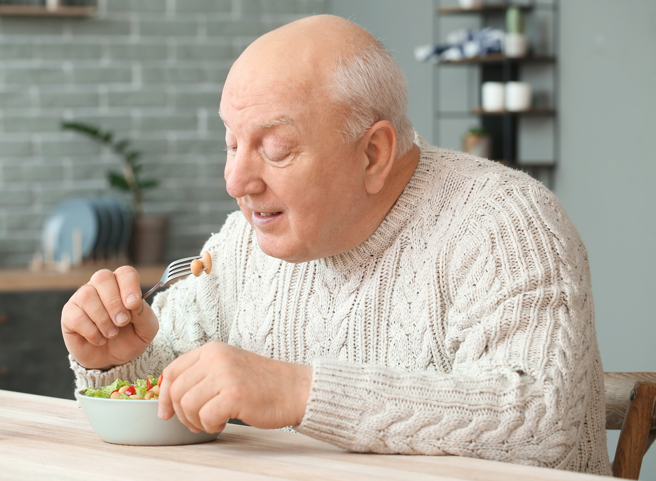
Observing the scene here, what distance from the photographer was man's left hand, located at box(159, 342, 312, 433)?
3.05ft

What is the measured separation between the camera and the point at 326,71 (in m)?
1.17

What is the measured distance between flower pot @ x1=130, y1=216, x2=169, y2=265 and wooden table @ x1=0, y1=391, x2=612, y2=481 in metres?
2.51

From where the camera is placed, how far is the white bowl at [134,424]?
3.27ft

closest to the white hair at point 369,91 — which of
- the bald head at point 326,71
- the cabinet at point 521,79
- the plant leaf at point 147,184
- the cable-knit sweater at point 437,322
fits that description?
the bald head at point 326,71

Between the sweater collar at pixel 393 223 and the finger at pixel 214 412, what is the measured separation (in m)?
0.46

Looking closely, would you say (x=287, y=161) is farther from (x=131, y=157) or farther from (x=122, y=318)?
(x=131, y=157)

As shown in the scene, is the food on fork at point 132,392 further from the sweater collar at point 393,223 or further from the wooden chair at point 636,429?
the wooden chair at point 636,429

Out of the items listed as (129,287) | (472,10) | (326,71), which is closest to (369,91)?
(326,71)

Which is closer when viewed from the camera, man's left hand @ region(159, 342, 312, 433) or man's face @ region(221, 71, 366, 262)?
man's left hand @ region(159, 342, 312, 433)

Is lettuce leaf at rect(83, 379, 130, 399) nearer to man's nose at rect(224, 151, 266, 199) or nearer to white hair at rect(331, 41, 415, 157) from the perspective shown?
man's nose at rect(224, 151, 266, 199)

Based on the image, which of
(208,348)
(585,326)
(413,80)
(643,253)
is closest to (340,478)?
(208,348)

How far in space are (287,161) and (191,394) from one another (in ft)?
1.27

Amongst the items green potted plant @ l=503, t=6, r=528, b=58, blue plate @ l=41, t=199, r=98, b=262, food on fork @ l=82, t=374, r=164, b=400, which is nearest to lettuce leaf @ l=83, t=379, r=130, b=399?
food on fork @ l=82, t=374, r=164, b=400

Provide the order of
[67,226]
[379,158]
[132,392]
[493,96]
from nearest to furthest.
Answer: [132,392] < [379,158] < [493,96] < [67,226]
